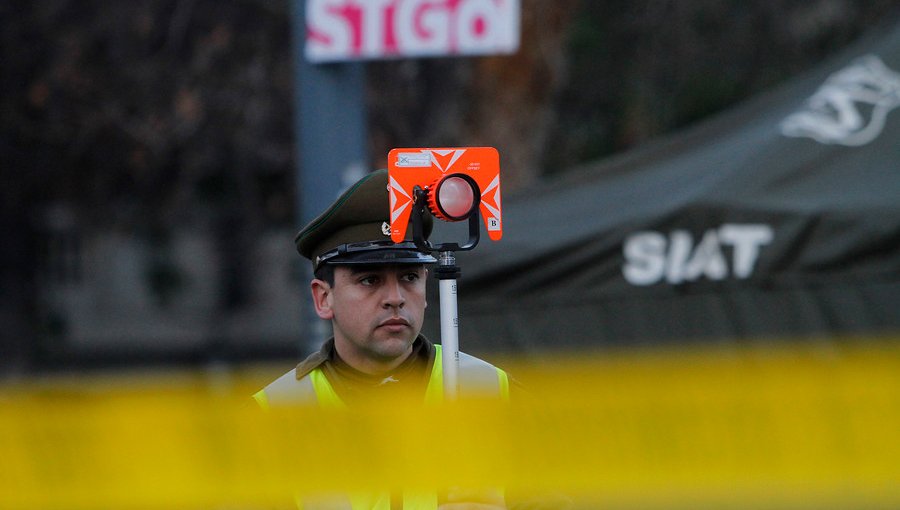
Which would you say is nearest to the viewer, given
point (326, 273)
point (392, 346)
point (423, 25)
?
point (392, 346)

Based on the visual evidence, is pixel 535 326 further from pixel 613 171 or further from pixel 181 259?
pixel 181 259

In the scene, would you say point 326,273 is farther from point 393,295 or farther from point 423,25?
point 423,25

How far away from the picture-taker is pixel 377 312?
323 cm

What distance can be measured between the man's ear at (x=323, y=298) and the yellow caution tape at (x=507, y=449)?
235 mm

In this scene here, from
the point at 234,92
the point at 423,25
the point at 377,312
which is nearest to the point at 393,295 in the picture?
the point at 377,312

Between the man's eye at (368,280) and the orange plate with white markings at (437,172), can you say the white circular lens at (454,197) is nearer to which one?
the orange plate with white markings at (437,172)

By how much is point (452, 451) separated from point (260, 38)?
11.1 m

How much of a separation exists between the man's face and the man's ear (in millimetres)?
13

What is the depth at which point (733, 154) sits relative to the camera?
691 centimetres

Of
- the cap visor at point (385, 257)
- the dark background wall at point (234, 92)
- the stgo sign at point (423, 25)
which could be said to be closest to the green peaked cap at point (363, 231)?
the cap visor at point (385, 257)

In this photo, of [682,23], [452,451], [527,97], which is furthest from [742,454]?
[682,23]

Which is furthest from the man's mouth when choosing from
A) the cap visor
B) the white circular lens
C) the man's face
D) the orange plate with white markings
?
the white circular lens

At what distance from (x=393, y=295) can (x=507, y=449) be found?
43 centimetres

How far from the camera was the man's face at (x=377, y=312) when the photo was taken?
3.22 meters
